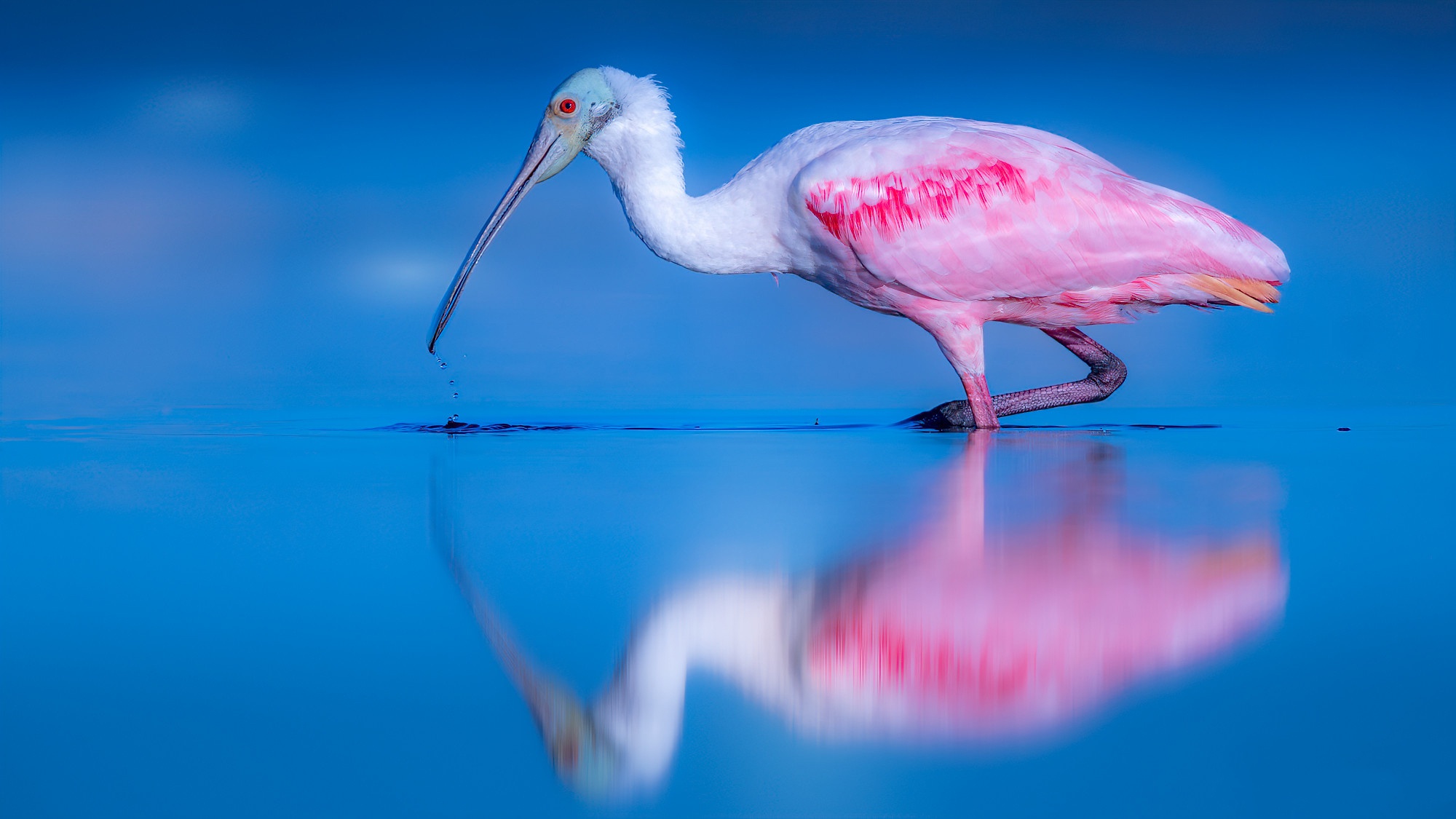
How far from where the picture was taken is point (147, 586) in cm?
152

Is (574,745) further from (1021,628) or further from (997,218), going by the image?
(997,218)

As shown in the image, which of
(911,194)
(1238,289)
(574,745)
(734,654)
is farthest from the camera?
(1238,289)

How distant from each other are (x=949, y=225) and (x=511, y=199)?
6.62 feet

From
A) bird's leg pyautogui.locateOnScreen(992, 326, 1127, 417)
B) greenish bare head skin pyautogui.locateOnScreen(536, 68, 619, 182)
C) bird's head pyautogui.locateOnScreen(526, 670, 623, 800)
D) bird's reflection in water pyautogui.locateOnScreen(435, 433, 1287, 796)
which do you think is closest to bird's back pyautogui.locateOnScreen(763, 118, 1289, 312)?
greenish bare head skin pyautogui.locateOnScreen(536, 68, 619, 182)

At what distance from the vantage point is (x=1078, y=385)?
502 cm

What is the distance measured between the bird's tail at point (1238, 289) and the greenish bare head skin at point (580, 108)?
2.37 metres

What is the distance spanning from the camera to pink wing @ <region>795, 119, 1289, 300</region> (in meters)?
3.90

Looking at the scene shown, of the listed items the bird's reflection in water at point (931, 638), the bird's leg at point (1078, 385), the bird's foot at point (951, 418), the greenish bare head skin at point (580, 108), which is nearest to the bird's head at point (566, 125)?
the greenish bare head skin at point (580, 108)

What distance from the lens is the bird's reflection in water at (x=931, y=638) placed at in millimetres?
958

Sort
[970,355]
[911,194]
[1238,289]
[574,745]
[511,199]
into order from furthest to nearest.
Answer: [511,199] < [970,355] < [1238,289] < [911,194] < [574,745]

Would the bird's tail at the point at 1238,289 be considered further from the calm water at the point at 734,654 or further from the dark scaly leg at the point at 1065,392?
the calm water at the point at 734,654

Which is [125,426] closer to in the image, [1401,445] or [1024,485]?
[1024,485]

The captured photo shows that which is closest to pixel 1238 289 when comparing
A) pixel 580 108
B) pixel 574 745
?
pixel 580 108

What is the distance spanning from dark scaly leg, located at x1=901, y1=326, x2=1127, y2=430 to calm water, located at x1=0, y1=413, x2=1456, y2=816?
8.23 ft
